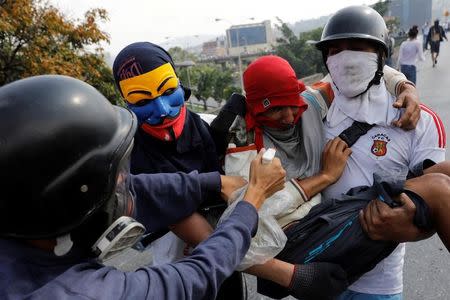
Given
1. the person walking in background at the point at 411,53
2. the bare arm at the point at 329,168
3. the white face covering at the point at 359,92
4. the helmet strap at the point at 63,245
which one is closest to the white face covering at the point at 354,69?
the white face covering at the point at 359,92

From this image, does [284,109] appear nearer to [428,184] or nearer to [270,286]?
[428,184]

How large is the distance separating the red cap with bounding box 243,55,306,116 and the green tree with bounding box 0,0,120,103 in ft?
25.6

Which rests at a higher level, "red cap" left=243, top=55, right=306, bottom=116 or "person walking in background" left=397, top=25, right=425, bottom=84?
"red cap" left=243, top=55, right=306, bottom=116

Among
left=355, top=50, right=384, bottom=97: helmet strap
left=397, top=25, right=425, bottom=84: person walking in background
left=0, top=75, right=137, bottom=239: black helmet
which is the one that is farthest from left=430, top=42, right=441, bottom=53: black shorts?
left=0, top=75, right=137, bottom=239: black helmet

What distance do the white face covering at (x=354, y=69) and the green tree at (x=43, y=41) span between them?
26.2 feet

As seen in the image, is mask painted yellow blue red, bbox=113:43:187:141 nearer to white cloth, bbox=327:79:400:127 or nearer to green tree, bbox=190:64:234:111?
white cloth, bbox=327:79:400:127

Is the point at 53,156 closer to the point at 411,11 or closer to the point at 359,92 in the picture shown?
the point at 359,92

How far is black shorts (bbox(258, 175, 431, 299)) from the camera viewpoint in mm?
1407

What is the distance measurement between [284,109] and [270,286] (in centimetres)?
77

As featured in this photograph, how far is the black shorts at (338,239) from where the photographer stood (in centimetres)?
141

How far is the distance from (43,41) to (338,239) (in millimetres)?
9355

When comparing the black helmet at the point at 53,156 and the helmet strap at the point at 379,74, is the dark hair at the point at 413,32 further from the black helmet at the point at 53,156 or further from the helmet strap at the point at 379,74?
the black helmet at the point at 53,156

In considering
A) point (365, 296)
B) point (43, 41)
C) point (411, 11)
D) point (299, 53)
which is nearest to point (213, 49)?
point (411, 11)

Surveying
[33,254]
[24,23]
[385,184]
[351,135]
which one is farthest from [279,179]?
[24,23]
